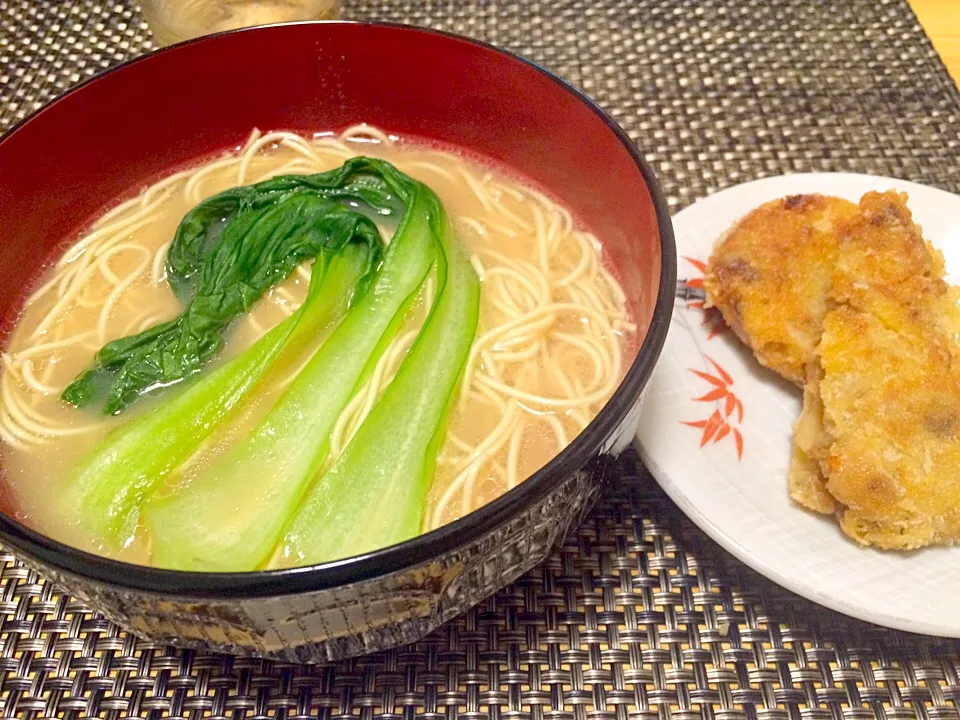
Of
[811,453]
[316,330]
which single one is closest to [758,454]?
[811,453]

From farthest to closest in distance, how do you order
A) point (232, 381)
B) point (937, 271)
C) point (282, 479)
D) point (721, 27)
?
1. point (721, 27)
2. point (937, 271)
3. point (232, 381)
4. point (282, 479)

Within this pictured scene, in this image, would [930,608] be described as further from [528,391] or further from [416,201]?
[416,201]

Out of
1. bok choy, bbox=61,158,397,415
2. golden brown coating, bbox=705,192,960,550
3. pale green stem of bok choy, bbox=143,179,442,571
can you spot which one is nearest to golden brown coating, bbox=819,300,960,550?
golden brown coating, bbox=705,192,960,550

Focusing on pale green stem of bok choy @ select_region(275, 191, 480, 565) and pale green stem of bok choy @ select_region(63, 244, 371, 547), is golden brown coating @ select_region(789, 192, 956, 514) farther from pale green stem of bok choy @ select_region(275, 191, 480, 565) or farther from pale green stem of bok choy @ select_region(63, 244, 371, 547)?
pale green stem of bok choy @ select_region(63, 244, 371, 547)

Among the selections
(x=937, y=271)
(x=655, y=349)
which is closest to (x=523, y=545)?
(x=655, y=349)

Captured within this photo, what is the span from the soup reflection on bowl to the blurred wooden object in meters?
1.45

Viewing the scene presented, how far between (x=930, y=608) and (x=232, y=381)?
108 centimetres

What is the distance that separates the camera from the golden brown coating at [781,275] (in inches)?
55.3

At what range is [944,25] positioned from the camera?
2.32 meters

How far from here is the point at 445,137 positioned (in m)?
1.71

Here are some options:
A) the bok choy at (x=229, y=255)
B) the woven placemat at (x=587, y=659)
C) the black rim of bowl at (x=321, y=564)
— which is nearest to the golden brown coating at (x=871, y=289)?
the woven placemat at (x=587, y=659)

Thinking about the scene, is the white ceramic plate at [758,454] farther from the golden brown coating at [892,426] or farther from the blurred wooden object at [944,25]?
the blurred wooden object at [944,25]

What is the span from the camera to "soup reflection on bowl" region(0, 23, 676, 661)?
2.99 feet

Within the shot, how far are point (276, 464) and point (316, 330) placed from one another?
31 cm
